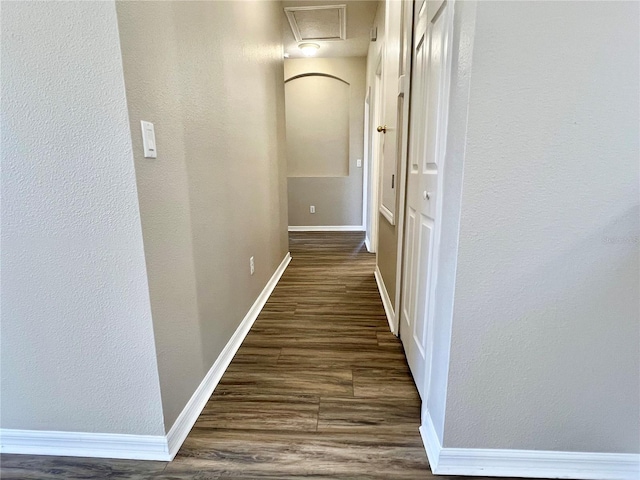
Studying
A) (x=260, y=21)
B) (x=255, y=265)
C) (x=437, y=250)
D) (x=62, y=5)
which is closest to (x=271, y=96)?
(x=260, y=21)

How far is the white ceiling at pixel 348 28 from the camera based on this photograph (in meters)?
3.13

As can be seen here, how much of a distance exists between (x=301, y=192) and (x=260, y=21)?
3.06 meters

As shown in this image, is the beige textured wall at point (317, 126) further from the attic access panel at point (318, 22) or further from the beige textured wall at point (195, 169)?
the beige textured wall at point (195, 169)

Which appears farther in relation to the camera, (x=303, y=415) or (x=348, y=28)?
(x=348, y=28)

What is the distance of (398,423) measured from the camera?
4.23ft

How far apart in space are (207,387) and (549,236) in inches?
56.3

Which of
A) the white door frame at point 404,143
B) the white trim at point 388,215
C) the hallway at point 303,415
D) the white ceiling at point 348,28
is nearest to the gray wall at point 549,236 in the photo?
the hallway at point 303,415

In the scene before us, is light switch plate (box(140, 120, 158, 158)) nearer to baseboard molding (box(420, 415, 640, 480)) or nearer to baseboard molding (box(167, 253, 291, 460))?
baseboard molding (box(167, 253, 291, 460))

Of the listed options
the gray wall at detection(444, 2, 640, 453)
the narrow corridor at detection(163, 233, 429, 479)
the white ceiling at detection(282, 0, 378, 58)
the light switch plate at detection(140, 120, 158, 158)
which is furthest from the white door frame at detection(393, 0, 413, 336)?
the white ceiling at detection(282, 0, 378, 58)

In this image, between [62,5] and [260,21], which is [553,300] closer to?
[62,5]

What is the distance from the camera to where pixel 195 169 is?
4.37ft

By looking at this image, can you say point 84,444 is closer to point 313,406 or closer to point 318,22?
point 313,406

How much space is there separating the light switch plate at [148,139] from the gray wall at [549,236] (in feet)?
2.98

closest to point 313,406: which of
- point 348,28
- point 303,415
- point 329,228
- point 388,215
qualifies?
point 303,415
